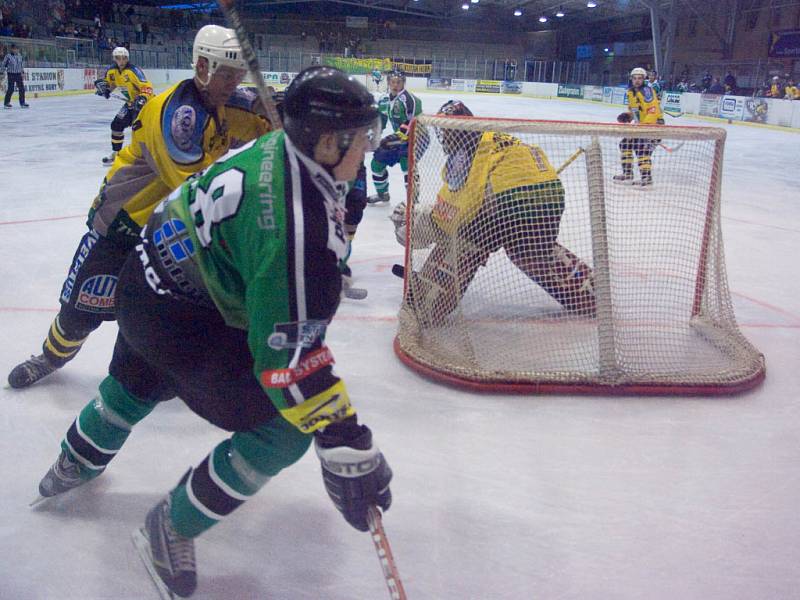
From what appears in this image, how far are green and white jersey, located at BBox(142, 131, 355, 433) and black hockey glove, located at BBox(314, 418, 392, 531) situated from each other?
0.04 meters

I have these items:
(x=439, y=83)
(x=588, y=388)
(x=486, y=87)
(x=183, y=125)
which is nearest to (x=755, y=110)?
(x=486, y=87)

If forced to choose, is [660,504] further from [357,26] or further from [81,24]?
[357,26]

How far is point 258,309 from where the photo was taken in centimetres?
113

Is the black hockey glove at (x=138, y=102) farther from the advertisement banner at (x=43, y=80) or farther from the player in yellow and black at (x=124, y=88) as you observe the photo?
the advertisement banner at (x=43, y=80)

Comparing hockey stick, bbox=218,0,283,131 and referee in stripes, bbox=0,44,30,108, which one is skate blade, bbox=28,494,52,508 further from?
referee in stripes, bbox=0,44,30,108

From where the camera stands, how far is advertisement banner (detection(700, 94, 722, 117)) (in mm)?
17031

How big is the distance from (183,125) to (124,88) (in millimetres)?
6787

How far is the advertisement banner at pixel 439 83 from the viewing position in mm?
27297

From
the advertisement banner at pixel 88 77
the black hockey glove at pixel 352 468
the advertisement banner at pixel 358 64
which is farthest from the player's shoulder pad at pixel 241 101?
the advertisement banner at pixel 88 77

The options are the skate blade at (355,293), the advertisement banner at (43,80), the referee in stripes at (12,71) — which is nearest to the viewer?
the skate blade at (355,293)

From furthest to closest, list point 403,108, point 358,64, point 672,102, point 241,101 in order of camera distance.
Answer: point 358,64, point 672,102, point 403,108, point 241,101

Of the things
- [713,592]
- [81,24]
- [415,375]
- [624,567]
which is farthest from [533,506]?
[81,24]

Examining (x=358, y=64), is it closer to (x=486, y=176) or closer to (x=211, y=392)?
(x=486, y=176)

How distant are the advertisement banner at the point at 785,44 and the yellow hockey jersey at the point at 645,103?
16.9 meters
